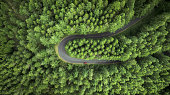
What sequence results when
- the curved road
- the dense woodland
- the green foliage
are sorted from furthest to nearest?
Answer: 1. the curved road
2. the green foliage
3. the dense woodland

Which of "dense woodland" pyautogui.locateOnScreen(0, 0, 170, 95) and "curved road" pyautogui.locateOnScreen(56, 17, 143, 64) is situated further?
"curved road" pyautogui.locateOnScreen(56, 17, 143, 64)

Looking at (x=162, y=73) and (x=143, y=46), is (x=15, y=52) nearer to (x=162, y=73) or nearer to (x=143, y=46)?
(x=143, y=46)

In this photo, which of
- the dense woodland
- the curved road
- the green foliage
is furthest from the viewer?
the curved road

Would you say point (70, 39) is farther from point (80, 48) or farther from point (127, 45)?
point (127, 45)

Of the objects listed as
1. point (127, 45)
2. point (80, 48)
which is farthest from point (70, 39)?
point (127, 45)

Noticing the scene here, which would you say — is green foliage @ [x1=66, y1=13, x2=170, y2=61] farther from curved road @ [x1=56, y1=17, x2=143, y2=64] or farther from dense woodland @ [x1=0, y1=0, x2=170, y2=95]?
curved road @ [x1=56, y1=17, x2=143, y2=64]

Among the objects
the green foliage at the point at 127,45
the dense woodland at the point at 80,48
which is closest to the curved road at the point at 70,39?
the dense woodland at the point at 80,48

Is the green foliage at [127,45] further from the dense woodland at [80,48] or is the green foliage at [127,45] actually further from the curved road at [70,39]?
the curved road at [70,39]

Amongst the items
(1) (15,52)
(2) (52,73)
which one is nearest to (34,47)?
(1) (15,52)

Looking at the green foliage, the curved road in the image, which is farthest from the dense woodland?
the curved road
